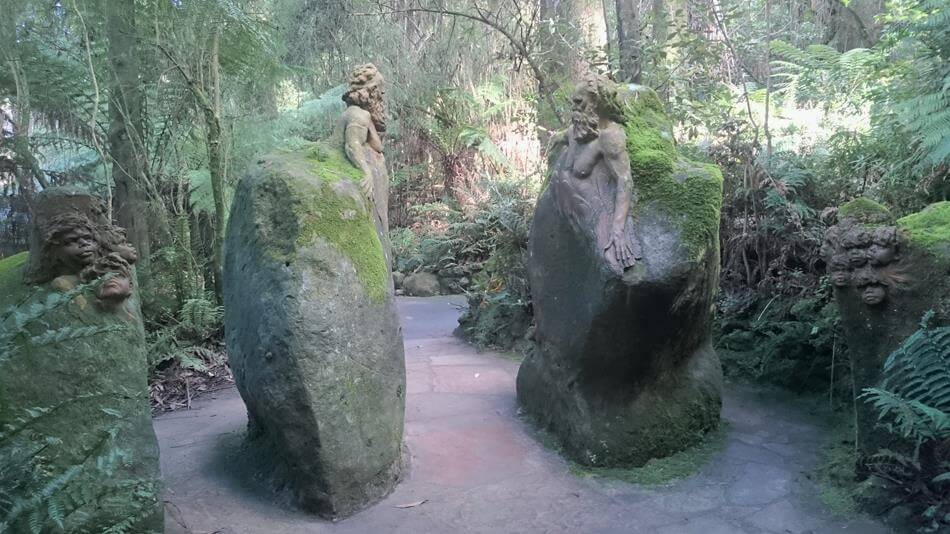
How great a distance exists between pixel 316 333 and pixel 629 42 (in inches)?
221

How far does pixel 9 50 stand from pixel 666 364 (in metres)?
6.00

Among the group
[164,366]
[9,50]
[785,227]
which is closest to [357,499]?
[164,366]

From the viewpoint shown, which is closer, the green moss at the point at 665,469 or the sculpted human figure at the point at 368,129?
the green moss at the point at 665,469

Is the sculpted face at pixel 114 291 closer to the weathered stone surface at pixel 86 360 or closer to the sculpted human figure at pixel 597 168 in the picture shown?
the weathered stone surface at pixel 86 360

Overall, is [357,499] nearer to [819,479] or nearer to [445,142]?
[819,479]

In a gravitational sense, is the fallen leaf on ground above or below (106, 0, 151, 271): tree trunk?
below

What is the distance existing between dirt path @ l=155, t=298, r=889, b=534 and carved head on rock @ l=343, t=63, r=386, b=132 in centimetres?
219

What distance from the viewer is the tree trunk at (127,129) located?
639cm

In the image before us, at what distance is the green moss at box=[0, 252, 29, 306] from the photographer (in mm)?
3092

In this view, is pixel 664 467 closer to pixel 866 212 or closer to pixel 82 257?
pixel 866 212

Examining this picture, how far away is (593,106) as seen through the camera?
4.48 meters

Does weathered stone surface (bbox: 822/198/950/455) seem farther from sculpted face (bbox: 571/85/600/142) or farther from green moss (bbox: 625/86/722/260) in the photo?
sculpted face (bbox: 571/85/600/142)

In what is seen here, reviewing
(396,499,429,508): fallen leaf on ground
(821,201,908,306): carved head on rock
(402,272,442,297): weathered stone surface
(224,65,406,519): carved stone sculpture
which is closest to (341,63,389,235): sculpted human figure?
(224,65,406,519): carved stone sculpture

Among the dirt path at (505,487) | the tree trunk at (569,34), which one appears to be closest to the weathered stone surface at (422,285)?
the tree trunk at (569,34)
